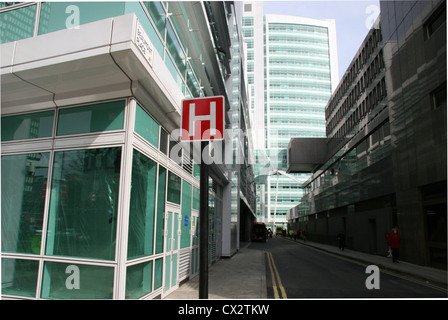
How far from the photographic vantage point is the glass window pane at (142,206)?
5.91 m

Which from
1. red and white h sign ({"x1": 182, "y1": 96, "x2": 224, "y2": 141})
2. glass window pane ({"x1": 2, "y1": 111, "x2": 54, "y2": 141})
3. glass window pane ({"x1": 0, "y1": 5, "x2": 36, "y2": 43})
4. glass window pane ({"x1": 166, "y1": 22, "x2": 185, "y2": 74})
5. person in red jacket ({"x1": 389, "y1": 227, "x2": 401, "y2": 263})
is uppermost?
glass window pane ({"x1": 166, "y1": 22, "x2": 185, "y2": 74})

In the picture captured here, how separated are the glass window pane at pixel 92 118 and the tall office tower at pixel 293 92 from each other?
98208 millimetres

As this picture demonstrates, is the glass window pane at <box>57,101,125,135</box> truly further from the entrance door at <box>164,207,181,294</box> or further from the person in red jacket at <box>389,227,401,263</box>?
the person in red jacket at <box>389,227,401,263</box>

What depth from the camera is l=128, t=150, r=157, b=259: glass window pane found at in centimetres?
591

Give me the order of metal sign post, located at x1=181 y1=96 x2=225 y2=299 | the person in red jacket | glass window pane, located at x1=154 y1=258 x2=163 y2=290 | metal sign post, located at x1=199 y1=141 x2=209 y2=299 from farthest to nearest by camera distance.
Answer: the person in red jacket → glass window pane, located at x1=154 y1=258 x2=163 y2=290 → metal sign post, located at x1=181 y1=96 x2=225 y2=299 → metal sign post, located at x1=199 y1=141 x2=209 y2=299

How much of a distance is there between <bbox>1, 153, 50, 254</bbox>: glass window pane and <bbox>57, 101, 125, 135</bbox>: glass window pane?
777 mm

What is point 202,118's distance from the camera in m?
3.33

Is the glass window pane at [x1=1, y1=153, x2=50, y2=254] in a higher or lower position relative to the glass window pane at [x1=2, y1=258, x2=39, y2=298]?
higher

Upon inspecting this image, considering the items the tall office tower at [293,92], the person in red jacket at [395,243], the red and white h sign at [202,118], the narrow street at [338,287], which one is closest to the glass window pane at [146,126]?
the red and white h sign at [202,118]

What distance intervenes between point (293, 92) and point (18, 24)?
109994 mm

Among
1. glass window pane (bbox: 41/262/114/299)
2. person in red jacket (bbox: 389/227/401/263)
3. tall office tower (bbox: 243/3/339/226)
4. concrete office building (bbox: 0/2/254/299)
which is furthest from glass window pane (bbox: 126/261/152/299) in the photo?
tall office tower (bbox: 243/3/339/226)

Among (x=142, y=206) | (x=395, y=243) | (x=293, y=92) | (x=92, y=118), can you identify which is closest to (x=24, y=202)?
(x=92, y=118)

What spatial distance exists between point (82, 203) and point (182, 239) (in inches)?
172
